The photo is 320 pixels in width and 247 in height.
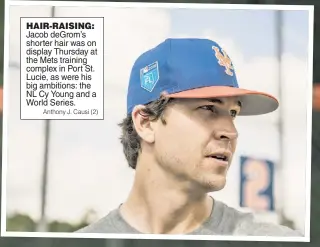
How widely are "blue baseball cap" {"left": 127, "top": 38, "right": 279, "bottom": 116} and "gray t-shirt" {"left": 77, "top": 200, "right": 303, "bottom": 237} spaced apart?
0.14m

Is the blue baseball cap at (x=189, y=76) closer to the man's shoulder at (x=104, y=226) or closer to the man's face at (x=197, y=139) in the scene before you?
the man's face at (x=197, y=139)

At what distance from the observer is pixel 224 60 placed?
78 centimetres

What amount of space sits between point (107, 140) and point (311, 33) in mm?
311

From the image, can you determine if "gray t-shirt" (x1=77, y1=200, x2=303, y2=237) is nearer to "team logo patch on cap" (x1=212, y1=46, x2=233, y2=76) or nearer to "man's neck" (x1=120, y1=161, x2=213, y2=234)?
"man's neck" (x1=120, y1=161, x2=213, y2=234)

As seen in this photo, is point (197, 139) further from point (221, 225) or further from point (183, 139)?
point (221, 225)

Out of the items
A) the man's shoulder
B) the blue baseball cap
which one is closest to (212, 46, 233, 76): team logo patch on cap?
the blue baseball cap

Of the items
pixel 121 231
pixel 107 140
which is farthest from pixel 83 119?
pixel 121 231

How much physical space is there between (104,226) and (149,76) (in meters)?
0.21

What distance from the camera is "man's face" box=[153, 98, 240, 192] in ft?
2.53

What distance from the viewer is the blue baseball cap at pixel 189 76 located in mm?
760

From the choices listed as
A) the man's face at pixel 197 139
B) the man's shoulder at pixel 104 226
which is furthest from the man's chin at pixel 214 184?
the man's shoulder at pixel 104 226

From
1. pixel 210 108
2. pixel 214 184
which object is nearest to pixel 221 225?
pixel 214 184

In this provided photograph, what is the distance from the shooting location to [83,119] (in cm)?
79

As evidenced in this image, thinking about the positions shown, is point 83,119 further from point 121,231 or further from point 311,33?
point 311,33
